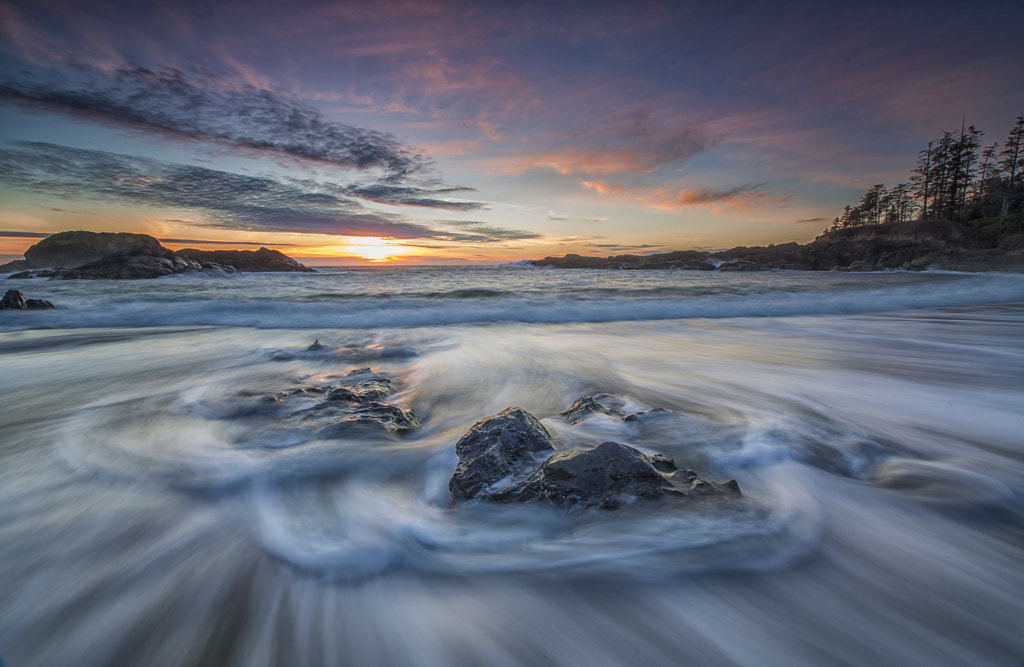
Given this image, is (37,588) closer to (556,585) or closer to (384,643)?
(384,643)

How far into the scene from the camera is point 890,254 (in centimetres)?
3127

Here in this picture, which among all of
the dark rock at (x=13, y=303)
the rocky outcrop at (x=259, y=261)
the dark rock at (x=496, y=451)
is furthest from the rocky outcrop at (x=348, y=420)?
the rocky outcrop at (x=259, y=261)

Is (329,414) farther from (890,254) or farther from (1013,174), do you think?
(1013,174)

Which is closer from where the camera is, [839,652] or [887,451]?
[839,652]

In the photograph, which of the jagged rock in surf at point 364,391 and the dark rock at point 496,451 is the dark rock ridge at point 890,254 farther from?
the jagged rock in surf at point 364,391

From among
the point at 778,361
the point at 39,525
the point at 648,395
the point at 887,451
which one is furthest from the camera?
the point at 778,361

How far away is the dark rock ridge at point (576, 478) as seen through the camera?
5.93 ft

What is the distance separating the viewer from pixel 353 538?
1.74 metres

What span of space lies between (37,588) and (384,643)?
144 cm

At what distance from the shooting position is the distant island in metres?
23.1

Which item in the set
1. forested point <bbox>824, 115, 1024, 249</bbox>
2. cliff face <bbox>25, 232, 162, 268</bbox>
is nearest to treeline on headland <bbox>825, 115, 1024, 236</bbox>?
forested point <bbox>824, 115, 1024, 249</bbox>

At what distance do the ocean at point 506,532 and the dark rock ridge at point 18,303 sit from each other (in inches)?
267

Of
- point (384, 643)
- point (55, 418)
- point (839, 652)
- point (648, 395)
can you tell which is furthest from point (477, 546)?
point (55, 418)

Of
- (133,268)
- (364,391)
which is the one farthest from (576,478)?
(133,268)
